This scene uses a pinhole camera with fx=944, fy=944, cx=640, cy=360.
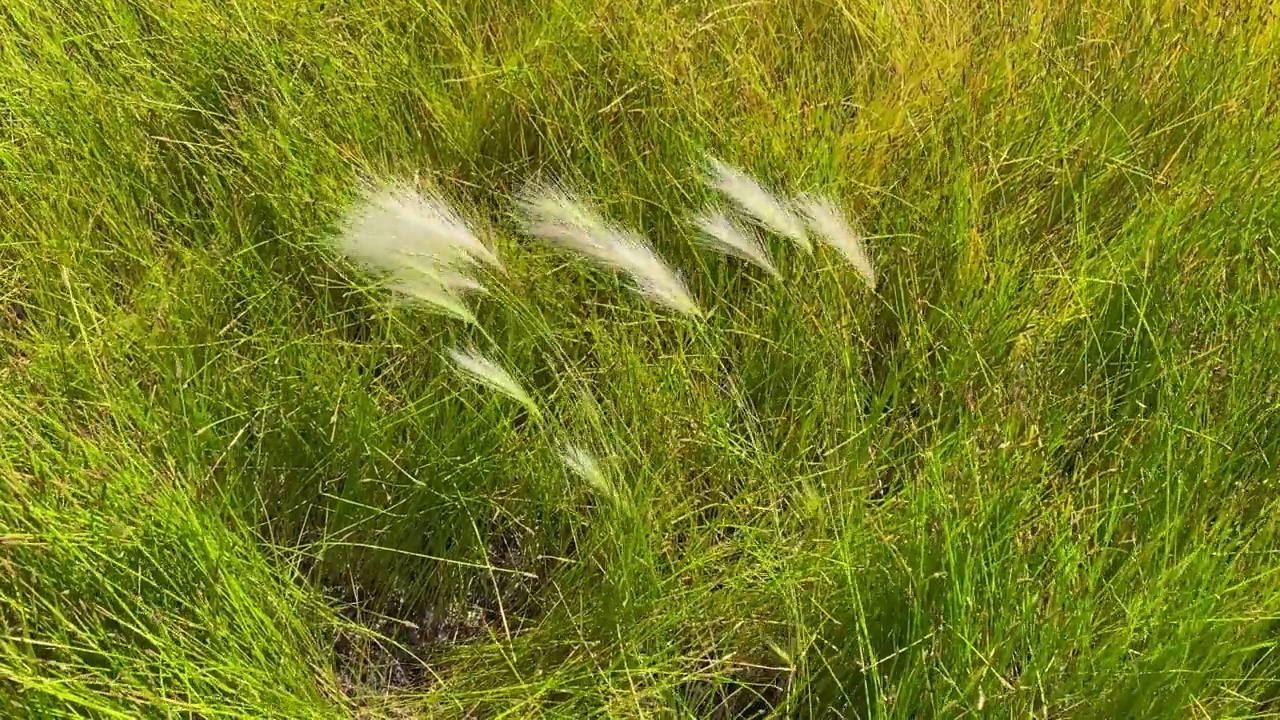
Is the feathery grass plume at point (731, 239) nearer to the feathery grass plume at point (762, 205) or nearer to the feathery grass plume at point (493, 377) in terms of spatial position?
the feathery grass plume at point (762, 205)

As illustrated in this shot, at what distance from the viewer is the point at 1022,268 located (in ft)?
4.27

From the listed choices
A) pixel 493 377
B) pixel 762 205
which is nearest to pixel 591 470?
pixel 493 377

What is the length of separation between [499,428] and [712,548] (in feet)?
0.98

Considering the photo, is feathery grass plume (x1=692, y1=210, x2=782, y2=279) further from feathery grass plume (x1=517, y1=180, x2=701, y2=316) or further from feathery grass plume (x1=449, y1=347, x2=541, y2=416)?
feathery grass plume (x1=449, y1=347, x2=541, y2=416)

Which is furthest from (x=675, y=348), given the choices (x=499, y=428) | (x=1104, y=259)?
(x=1104, y=259)

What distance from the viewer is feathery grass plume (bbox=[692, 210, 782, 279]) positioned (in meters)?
1.16

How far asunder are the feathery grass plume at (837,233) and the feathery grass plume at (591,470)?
0.40 m

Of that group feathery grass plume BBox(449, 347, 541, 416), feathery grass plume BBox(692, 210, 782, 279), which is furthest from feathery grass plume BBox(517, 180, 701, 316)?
feathery grass plume BBox(449, 347, 541, 416)

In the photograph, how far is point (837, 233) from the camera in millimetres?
1157

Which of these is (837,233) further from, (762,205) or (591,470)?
(591,470)

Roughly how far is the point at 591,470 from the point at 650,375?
0.63 ft

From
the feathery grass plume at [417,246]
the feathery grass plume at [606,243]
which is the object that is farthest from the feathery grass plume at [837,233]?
the feathery grass plume at [417,246]

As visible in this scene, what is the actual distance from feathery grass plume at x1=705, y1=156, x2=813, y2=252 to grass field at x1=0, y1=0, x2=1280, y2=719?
0.27 feet

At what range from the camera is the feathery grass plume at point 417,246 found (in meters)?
1.08
